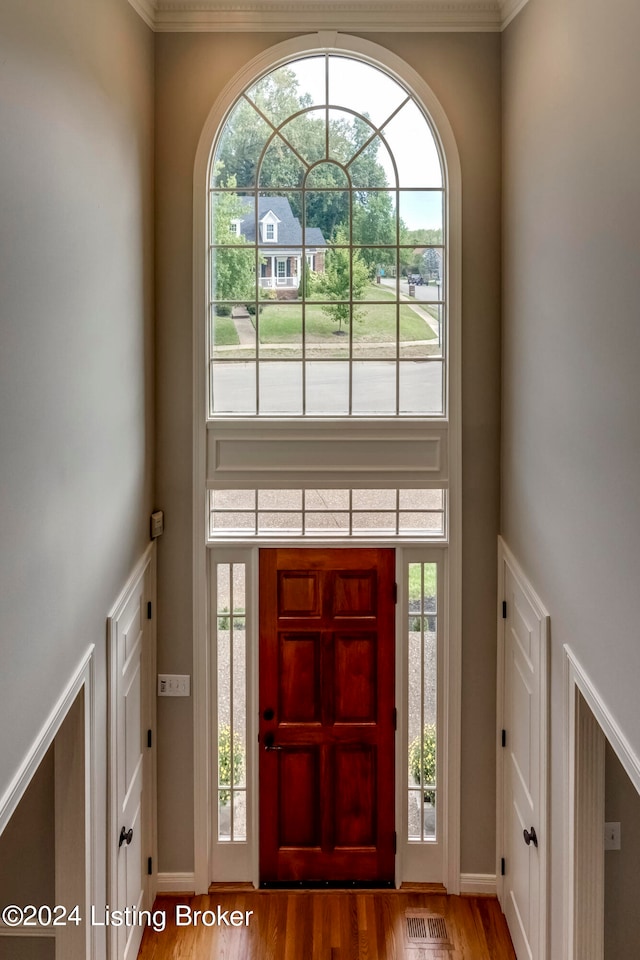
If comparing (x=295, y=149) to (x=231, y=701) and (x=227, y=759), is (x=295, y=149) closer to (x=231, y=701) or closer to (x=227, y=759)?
(x=231, y=701)

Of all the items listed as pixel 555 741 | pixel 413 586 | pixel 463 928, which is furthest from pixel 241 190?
pixel 463 928

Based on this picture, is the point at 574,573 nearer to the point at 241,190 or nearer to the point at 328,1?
the point at 241,190

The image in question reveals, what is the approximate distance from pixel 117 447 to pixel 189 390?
95 cm

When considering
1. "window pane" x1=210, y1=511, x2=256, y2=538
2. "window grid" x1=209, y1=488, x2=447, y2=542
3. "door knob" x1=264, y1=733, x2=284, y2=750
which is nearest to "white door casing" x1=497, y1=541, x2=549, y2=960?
"window grid" x1=209, y1=488, x2=447, y2=542

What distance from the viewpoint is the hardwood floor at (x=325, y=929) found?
156 inches

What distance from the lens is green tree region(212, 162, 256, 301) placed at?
4297 mm

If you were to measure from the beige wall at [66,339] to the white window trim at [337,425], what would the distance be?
43cm

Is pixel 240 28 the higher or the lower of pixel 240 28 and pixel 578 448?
the higher

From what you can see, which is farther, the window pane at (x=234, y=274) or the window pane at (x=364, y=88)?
the window pane at (x=234, y=274)

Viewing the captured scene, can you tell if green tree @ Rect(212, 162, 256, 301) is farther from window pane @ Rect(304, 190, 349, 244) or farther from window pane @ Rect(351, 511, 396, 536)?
window pane @ Rect(351, 511, 396, 536)

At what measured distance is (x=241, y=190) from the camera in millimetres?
4273

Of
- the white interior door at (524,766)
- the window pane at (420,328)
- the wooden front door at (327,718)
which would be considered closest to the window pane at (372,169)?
the window pane at (420,328)

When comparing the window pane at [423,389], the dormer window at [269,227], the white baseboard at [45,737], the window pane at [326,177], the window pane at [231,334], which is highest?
the window pane at [326,177]

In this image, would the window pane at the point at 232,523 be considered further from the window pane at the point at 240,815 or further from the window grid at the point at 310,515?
the window pane at the point at 240,815
